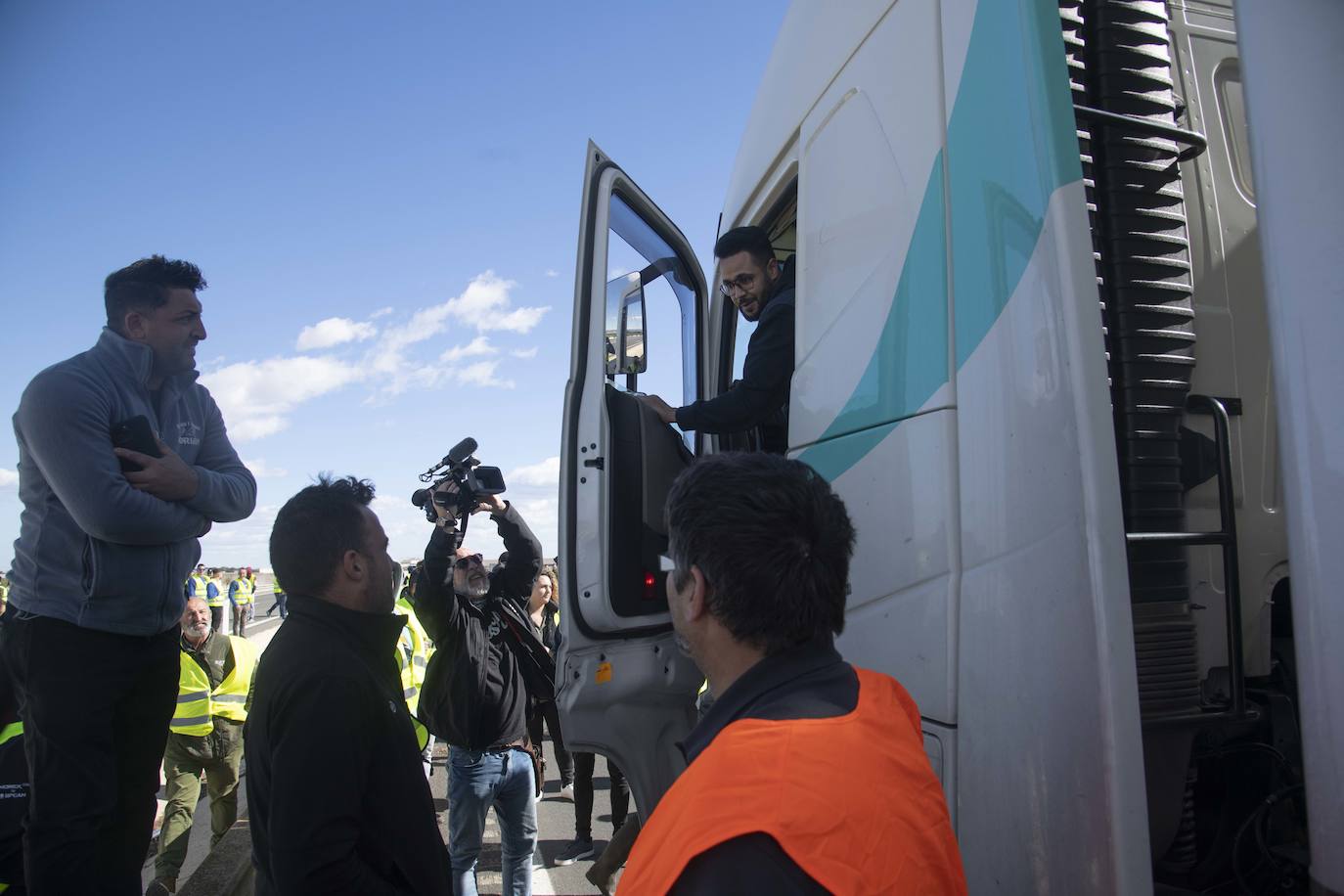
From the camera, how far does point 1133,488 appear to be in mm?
1886

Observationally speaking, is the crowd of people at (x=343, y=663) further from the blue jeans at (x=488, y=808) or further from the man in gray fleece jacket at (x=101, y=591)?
the blue jeans at (x=488, y=808)

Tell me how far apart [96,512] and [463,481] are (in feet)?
4.52

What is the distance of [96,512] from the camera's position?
2225mm

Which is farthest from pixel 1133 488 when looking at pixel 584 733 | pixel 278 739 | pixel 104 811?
pixel 104 811

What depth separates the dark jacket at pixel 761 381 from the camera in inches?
107

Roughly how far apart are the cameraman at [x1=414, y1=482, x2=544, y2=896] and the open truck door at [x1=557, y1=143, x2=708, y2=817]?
1249mm

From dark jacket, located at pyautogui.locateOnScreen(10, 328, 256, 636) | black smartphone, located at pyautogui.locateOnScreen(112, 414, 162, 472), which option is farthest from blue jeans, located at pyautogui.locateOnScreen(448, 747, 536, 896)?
black smartphone, located at pyautogui.locateOnScreen(112, 414, 162, 472)

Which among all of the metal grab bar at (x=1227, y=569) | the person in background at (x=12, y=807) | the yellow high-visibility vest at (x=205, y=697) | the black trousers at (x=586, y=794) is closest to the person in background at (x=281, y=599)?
the yellow high-visibility vest at (x=205, y=697)

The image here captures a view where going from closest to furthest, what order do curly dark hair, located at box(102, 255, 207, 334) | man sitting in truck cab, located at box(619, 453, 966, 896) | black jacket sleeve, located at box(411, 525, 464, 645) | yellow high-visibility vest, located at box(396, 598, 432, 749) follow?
man sitting in truck cab, located at box(619, 453, 966, 896), curly dark hair, located at box(102, 255, 207, 334), black jacket sleeve, located at box(411, 525, 464, 645), yellow high-visibility vest, located at box(396, 598, 432, 749)

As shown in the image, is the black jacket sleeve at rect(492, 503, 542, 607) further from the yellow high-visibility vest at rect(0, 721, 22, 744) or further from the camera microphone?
the yellow high-visibility vest at rect(0, 721, 22, 744)

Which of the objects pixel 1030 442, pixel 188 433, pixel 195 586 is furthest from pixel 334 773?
pixel 195 586

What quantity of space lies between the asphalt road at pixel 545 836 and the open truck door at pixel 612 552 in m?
2.69

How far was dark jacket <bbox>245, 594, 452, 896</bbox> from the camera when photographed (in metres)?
1.75

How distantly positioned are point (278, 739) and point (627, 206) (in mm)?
2100
